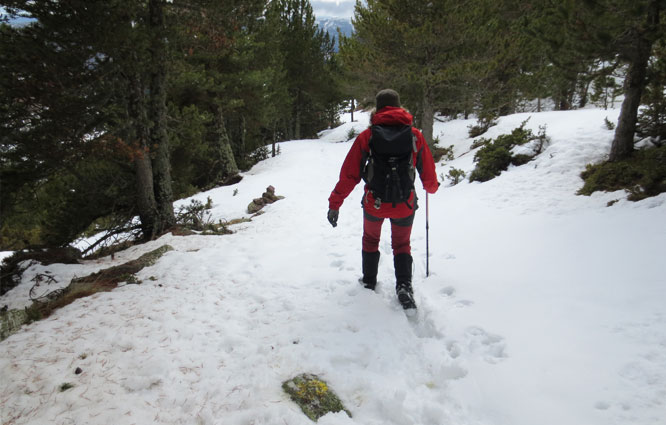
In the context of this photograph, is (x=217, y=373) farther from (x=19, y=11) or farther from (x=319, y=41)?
(x=319, y=41)

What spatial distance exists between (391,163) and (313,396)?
2216 mm

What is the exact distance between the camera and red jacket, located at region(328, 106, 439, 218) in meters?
3.29

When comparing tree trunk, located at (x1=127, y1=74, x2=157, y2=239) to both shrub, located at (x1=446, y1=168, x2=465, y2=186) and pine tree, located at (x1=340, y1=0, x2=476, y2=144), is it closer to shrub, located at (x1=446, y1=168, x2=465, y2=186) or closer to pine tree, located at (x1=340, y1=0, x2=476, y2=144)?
shrub, located at (x1=446, y1=168, x2=465, y2=186)

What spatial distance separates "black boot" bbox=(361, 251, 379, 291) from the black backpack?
2.60 ft

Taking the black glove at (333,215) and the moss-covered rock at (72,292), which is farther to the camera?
the black glove at (333,215)

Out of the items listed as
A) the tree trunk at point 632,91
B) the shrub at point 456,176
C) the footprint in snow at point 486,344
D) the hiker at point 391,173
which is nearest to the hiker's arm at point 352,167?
the hiker at point 391,173

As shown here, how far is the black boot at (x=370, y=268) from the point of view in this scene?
3.88 metres

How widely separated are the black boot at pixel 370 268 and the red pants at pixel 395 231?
0.15 meters

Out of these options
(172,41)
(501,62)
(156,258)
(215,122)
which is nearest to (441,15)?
(501,62)

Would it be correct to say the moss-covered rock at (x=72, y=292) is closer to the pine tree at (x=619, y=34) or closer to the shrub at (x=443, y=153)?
the pine tree at (x=619, y=34)

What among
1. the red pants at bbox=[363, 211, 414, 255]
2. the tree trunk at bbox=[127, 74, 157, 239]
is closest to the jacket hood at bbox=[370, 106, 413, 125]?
the red pants at bbox=[363, 211, 414, 255]

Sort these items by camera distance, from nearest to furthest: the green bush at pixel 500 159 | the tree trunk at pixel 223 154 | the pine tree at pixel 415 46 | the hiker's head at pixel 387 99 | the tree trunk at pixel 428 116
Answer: the hiker's head at pixel 387 99 → the green bush at pixel 500 159 → the pine tree at pixel 415 46 → the tree trunk at pixel 428 116 → the tree trunk at pixel 223 154

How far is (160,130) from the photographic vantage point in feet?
22.1

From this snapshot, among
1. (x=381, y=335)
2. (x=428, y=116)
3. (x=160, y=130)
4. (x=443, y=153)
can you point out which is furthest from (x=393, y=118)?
(x=443, y=153)
